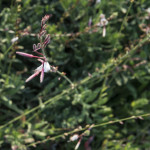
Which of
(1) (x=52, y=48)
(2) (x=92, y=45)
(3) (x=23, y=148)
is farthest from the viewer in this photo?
(2) (x=92, y=45)

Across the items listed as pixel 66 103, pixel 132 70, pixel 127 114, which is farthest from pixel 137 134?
pixel 66 103

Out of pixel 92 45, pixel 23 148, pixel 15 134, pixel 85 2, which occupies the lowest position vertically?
pixel 23 148

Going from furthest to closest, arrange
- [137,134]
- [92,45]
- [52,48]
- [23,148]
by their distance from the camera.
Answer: [137,134] < [92,45] < [52,48] < [23,148]

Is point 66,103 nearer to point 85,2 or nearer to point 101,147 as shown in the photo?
point 101,147

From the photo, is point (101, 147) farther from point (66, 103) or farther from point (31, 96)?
point (31, 96)

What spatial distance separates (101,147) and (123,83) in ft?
2.16

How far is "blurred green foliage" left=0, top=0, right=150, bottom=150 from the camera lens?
190 cm

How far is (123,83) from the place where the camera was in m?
2.36

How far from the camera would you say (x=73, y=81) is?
7.31ft

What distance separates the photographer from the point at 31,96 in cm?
213

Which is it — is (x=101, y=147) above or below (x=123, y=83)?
below

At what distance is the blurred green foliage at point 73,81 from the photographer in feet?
6.25

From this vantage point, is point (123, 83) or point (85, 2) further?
point (123, 83)

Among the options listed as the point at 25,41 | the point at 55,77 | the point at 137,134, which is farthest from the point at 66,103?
the point at 137,134
